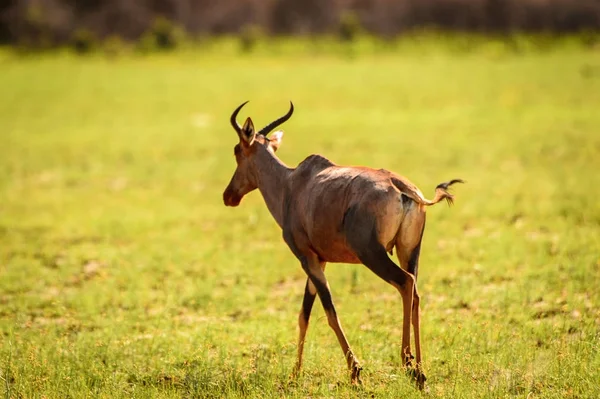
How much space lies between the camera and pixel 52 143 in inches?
1029

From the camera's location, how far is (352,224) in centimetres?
743

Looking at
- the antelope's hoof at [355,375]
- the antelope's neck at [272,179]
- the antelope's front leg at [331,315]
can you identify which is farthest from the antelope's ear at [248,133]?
the antelope's hoof at [355,375]

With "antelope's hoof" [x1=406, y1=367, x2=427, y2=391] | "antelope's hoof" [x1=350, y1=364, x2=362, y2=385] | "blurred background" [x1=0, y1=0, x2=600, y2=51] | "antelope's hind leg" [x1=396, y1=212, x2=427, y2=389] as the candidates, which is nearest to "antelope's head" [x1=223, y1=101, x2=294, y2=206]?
"antelope's hind leg" [x1=396, y1=212, x2=427, y2=389]

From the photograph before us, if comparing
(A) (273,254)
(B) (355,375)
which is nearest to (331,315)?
(B) (355,375)

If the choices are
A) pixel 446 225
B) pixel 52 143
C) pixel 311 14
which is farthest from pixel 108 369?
pixel 311 14

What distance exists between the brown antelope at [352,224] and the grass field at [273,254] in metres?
0.56

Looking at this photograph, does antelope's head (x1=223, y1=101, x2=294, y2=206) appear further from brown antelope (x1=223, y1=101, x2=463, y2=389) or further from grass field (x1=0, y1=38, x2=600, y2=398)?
grass field (x1=0, y1=38, x2=600, y2=398)

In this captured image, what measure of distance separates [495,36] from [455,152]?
34.0m

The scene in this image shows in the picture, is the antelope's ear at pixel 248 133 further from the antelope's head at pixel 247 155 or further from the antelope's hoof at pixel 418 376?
the antelope's hoof at pixel 418 376

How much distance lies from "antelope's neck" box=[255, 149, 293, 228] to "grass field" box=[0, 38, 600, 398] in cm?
111

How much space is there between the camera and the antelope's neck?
863cm

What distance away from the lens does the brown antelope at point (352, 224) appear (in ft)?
24.0

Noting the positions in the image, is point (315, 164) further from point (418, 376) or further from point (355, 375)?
point (418, 376)

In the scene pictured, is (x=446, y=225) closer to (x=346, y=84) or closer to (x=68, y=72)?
(x=346, y=84)
